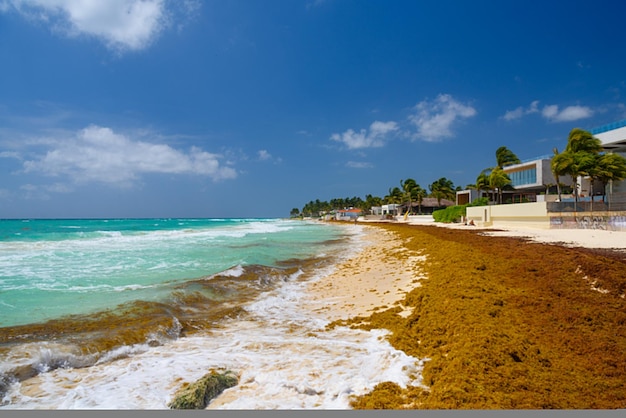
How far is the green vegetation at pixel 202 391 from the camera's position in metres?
3.71

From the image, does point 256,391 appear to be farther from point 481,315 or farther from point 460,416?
point 481,315

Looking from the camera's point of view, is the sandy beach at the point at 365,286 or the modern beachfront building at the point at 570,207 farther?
the modern beachfront building at the point at 570,207

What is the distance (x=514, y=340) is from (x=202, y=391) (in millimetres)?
3870

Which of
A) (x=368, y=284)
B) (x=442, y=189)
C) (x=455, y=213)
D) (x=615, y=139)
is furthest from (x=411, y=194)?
(x=368, y=284)

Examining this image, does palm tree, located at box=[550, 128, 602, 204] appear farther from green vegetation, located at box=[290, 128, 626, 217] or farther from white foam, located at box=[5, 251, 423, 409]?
white foam, located at box=[5, 251, 423, 409]

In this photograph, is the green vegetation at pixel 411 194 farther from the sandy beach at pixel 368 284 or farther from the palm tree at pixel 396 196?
the sandy beach at pixel 368 284

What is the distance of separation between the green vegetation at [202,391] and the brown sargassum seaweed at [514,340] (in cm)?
158

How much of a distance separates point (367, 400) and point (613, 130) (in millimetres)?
42277

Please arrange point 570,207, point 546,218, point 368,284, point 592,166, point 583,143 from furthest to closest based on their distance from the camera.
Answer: point 583,143, point 592,166, point 546,218, point 570,207, point 368,284

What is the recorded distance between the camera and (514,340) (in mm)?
4508

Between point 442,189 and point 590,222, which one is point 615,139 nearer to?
point 590,222

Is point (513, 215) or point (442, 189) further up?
point (442, 189)

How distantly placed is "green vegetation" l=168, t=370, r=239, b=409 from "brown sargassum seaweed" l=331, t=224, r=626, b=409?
1.58 m

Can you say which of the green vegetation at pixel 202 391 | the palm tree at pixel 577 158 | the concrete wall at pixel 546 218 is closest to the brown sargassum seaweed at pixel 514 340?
the green vegetation at pixel 202 391
